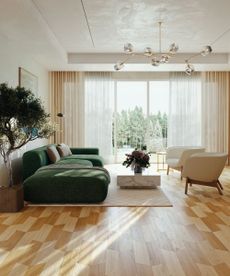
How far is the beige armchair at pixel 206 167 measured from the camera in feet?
16.0

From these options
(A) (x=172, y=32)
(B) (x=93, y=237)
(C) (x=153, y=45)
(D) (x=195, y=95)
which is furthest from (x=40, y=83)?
(B) (x=93, y=237)

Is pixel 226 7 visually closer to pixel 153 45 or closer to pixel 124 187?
pixel 153 45

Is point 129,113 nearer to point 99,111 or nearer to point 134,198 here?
point 99,111

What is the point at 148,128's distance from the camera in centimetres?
884

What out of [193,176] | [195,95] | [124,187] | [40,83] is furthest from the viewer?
[195,95]

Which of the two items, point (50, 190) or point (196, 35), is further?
point (196, 35)

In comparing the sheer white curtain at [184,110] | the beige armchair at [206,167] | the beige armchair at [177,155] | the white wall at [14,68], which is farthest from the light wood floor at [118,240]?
the sheer white curtain at [184,110]

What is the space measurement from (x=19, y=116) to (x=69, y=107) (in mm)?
4641

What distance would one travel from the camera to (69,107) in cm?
848

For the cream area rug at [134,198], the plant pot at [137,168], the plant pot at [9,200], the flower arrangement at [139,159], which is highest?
the flower arrangement at [139,159]

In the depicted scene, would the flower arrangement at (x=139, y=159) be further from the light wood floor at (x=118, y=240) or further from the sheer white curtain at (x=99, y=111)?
the sheer white curtain at (x=99, y=111)

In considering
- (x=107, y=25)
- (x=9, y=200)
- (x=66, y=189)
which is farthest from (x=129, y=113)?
(x=9, y=200)

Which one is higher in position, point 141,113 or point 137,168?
point 141,113

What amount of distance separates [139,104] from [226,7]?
473cm
